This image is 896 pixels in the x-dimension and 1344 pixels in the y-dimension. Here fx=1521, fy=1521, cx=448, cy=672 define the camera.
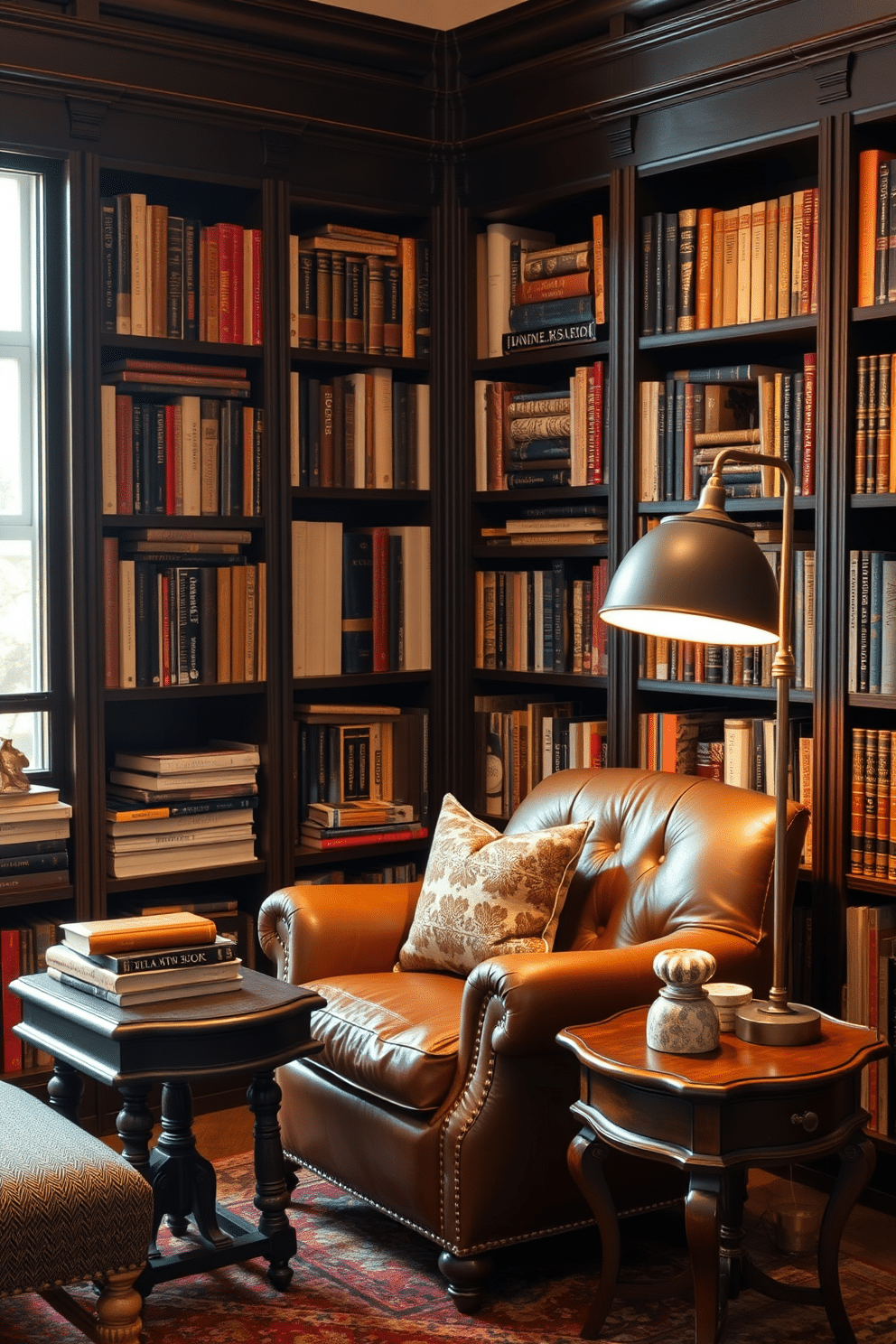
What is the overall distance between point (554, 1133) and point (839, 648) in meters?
1.19

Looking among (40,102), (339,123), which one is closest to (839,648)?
(339,123)

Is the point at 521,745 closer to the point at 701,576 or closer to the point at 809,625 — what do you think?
the point at 809,625

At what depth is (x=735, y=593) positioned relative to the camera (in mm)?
2539

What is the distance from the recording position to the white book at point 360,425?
13.5 ft

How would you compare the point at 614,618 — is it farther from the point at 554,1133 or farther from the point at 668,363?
the point at 668,363

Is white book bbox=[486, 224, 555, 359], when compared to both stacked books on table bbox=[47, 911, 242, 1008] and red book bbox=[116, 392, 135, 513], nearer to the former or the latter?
red book bbox=[116, 392, 135, 513]

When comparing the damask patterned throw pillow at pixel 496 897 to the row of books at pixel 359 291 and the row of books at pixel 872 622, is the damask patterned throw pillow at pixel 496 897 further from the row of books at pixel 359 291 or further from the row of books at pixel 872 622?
the row of books at pixel 359 291

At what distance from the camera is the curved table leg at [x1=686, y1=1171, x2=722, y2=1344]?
236 centimetres

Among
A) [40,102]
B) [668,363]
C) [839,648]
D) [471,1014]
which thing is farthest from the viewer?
[668,363]

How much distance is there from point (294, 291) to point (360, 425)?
40 cm

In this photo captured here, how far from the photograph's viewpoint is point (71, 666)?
3678 mm

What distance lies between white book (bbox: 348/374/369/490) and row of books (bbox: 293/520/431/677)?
0.48 feet

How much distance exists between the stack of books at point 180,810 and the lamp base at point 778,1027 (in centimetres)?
170

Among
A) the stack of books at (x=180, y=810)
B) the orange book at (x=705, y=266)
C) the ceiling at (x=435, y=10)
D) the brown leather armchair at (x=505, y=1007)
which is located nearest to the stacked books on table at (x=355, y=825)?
the stack of books at (x=180, y=810)
